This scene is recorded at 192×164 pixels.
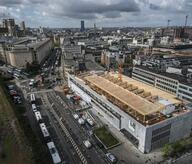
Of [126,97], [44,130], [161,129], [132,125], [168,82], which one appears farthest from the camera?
[168,82]

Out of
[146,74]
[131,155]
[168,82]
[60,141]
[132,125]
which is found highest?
[146,74]

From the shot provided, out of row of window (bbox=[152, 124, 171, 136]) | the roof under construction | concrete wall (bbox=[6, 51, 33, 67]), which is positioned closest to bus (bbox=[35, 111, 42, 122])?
the roof under construction

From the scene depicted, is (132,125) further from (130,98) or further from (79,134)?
(79,134)

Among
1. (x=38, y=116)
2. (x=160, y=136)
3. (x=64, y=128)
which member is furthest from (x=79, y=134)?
(x=160, y=136)

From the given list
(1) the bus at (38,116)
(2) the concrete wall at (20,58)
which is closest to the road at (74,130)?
(1) the bus at (38,116)

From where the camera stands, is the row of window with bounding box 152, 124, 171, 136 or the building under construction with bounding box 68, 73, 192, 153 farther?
the building under construction with bounding box 68, 73, 192, 153

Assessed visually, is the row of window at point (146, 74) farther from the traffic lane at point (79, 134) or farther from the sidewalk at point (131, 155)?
the sidewalk at point (131, 155)

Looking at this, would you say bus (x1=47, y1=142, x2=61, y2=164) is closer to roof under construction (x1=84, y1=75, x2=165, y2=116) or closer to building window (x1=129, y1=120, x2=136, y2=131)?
building window (x1=129, y1=120, x2=136, y2=131)
